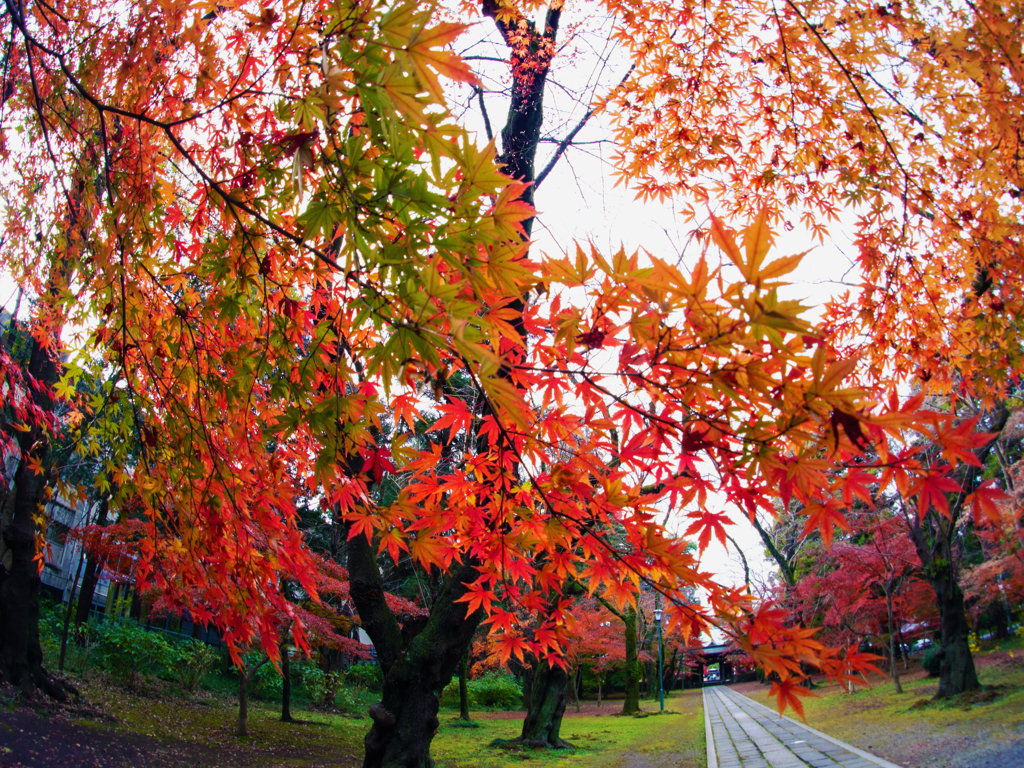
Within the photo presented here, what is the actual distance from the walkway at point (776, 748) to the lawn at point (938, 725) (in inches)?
15.4

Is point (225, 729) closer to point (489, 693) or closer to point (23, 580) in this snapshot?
point (23, 580)

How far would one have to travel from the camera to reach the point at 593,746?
1125cm

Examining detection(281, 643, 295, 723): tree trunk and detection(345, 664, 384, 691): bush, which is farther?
detection(345, 664, 384, 691): bush

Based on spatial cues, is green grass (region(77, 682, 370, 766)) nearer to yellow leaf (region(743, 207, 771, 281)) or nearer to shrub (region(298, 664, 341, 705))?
shrub (region(298, 664, 341, 705))

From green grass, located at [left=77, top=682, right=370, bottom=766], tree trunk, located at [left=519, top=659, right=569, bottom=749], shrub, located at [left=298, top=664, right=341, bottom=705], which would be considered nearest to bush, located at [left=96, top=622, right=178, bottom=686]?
green grass, located at [left=77, top=682, right=370, bottom=766]

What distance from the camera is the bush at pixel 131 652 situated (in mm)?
11766

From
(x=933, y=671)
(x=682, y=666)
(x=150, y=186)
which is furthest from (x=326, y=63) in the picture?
(x=682, y=666)

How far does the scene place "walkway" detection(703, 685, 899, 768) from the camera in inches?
291

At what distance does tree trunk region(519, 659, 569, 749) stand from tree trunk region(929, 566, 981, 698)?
720cm

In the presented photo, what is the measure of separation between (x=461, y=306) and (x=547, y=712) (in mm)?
11750

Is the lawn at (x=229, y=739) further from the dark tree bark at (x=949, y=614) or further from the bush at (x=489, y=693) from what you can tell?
the bush at (x=489, y=693)

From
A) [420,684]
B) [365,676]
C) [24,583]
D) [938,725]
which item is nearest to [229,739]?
[24,583]

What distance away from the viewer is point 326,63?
1.09 m

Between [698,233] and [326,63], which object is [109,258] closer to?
[326,63]
